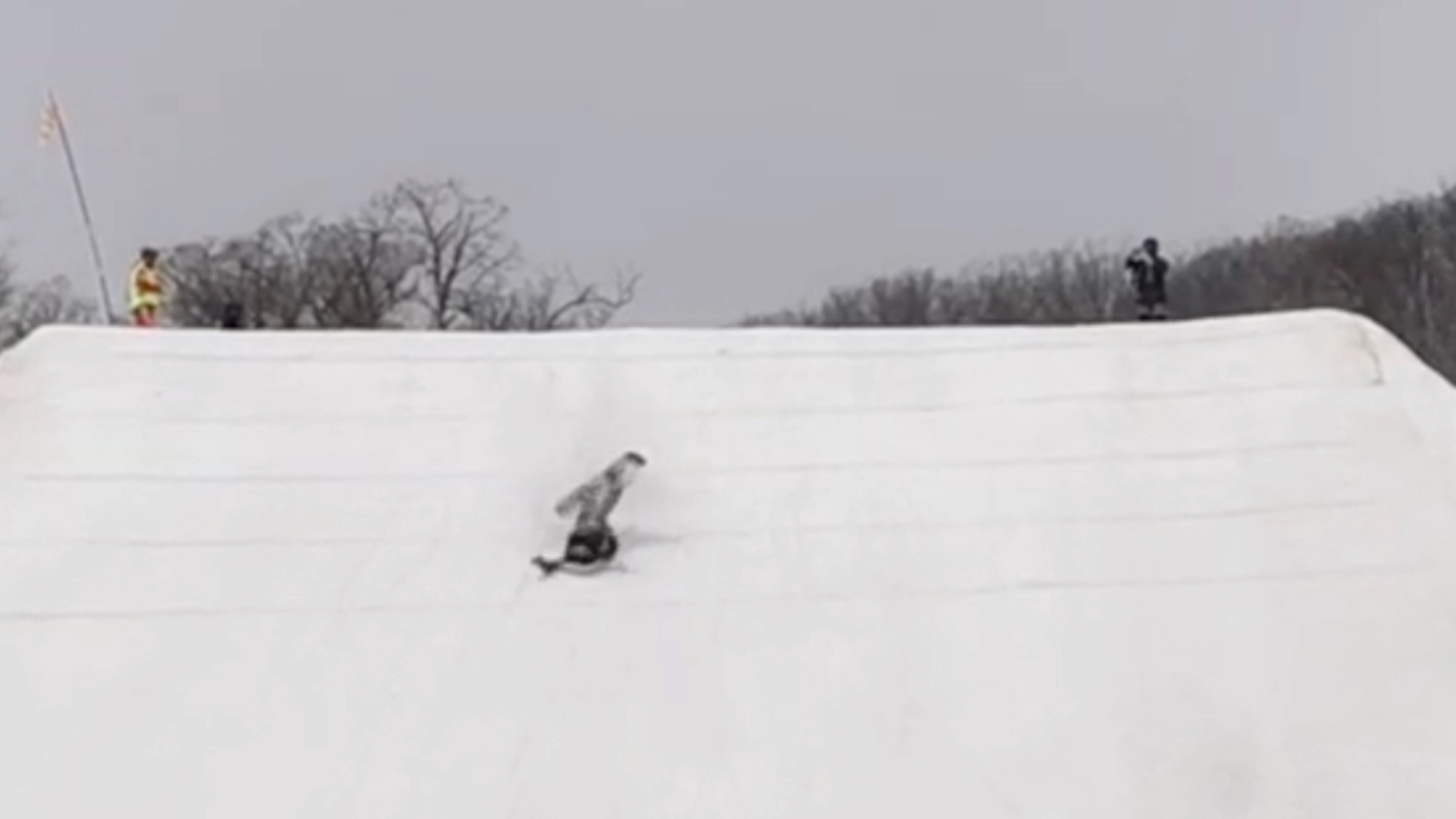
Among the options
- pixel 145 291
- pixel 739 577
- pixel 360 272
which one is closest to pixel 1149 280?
pixel 739 577

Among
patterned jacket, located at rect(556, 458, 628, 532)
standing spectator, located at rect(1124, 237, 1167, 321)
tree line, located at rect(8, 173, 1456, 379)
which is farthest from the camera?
tree line, located at rect(8, 173, 1456, 379)

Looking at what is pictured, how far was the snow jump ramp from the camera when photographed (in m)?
5.64

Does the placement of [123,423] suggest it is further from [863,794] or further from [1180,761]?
[1180,761]

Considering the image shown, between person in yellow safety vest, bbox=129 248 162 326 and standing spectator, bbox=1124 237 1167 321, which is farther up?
person in yellow safety vest, bbox=129 248 162 326

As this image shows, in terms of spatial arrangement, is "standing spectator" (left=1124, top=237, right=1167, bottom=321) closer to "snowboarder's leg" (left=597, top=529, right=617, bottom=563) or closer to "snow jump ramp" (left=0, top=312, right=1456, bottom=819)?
"snow jump ramp" (left=0, top=312, right=1456, bottom=819)

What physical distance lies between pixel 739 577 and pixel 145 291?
6.93 meters

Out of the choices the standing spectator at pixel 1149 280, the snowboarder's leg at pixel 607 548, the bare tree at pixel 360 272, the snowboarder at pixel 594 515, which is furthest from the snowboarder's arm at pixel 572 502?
the bare tree at pixel 360 272

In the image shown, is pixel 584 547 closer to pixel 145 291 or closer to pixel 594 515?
pixel 594 515

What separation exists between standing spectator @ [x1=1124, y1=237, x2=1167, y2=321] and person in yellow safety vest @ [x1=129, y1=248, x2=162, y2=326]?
21.5ft

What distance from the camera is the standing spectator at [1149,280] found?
1030 centimetres

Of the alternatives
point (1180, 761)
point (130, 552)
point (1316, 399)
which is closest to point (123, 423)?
point (130, 552)

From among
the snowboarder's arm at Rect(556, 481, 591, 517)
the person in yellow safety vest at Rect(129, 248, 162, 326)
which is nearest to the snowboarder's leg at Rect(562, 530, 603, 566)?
the snowboarder's arm at Rect(556, 481, 591, 517)

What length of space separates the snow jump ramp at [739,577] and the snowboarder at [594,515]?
89mm

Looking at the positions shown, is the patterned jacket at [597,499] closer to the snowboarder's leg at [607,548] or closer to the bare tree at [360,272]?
the snowboarder's leg at [607,548]
